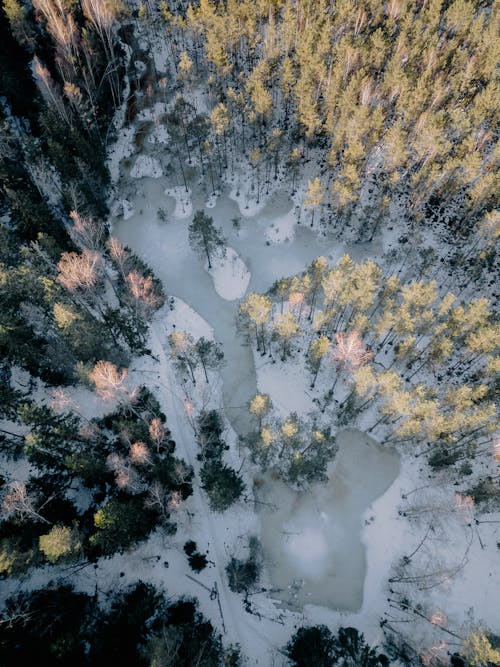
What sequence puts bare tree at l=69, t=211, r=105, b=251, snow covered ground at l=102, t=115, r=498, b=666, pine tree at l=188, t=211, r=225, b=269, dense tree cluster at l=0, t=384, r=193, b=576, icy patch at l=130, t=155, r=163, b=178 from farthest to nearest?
1. icy patch at l=130, t=155, r=163, b=178
2. pine tree at l=188, t=211, r=225, b=269
3. bare tree at l=69, t=211, r=105, b=251
4. snow covered ground at l=102, t=115, r=498, b=666
5. dense tree cluster at l=0, t=384, r=193, b=576

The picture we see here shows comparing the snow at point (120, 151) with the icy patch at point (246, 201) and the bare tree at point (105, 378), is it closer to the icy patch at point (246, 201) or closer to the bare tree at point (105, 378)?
the icy patch at point (246, 201)

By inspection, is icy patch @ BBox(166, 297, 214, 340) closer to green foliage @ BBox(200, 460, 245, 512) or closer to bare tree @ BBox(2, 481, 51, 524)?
green foliage @ BBox(200, 460, 245, 512)

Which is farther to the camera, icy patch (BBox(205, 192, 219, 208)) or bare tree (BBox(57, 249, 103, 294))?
icy patch (BBox(205, 192, 219, 208))

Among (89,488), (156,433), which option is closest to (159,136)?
(156,433)

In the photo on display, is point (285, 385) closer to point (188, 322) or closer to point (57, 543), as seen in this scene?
point (188, 322)

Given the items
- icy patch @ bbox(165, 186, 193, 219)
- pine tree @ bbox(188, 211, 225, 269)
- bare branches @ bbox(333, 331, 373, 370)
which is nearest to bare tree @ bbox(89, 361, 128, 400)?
pine tree @ bbox(188, 211, 225, 269)

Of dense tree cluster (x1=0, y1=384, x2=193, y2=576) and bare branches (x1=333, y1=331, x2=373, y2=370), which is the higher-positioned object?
bare branches (x1=333, y1=331, x2=373, y2=370)

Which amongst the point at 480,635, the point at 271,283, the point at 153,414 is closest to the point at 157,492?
the point at 153,414
